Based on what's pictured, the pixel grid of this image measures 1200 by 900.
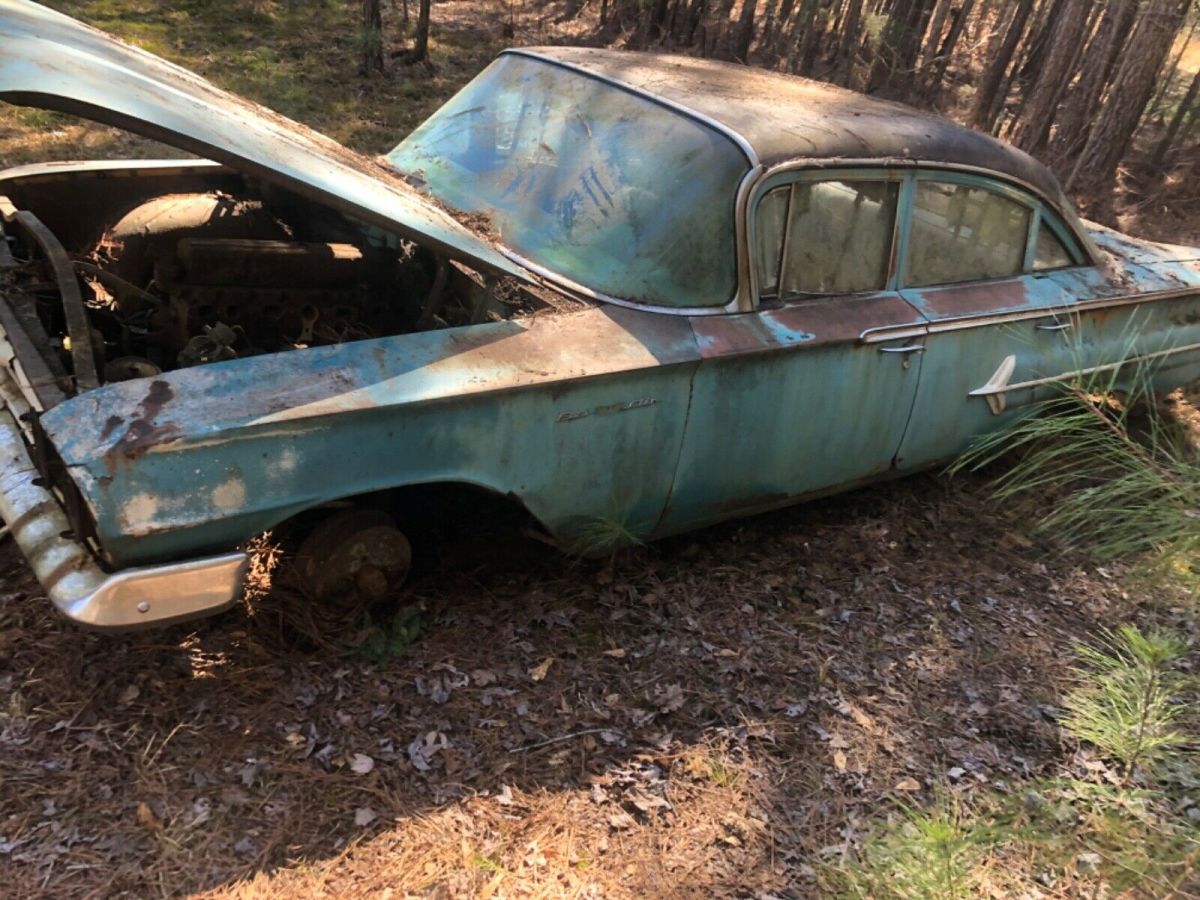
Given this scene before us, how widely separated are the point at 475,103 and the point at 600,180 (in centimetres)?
95

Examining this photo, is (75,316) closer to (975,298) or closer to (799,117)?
(799,117)

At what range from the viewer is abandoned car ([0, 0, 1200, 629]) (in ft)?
7.29

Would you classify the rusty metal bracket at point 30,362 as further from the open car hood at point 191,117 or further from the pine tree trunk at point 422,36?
the pine tree trunk at point 422,36

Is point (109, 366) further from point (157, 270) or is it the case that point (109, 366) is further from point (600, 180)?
point (600, 180)

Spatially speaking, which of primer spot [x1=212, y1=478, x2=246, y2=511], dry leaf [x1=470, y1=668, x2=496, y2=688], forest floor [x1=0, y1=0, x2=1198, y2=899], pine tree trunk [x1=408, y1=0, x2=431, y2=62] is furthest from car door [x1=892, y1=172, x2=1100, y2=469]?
pine tree trunk [x1=408, y1=0, x2=431, y2=62]

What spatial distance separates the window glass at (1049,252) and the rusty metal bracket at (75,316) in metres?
3.75

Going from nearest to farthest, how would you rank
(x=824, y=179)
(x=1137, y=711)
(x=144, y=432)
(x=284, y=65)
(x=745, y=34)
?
(x=144, y=432) < (x=1137, y=711) < (x=824, y=179) < (x=284, y=65) < (x=745, y=34)

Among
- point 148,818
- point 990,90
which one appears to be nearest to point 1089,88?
point 990,90

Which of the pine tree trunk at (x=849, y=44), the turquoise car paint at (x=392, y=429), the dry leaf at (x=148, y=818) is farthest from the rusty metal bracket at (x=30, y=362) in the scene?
the pine tree trunk at (x=849, y=44)

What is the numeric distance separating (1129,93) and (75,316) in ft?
26.0

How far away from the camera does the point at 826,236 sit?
131 inches

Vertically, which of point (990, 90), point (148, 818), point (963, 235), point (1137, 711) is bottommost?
point (148, 818)

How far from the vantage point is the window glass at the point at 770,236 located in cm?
315

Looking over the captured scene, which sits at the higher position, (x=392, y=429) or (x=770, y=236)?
(x=770, y=236)
